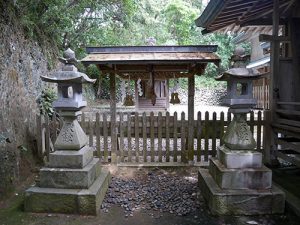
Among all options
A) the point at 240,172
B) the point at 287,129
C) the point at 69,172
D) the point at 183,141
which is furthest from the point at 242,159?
the point at 69,172

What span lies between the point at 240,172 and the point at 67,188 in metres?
2.95

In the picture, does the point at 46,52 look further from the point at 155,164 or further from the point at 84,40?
the point at 155,164

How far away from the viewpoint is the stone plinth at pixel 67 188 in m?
4.64

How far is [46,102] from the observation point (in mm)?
8414

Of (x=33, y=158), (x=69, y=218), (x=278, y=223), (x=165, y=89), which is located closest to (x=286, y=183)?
(x=278, y=223)

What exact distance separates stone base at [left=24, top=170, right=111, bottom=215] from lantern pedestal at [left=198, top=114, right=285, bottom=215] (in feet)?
6.54

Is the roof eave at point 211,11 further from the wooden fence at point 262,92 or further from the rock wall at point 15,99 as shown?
the wooden fence at point 262,92

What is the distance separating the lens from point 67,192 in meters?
4.67

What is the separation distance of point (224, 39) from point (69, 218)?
30.1 metres

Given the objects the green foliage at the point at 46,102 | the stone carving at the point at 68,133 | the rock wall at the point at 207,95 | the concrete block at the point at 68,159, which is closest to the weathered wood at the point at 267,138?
the concrete block at the point at 68,159

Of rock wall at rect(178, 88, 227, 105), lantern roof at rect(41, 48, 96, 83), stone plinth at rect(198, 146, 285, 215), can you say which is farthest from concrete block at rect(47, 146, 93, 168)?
rock wall at rect(178, 88, 227, 105)

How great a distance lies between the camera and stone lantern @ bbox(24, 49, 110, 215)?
465cm

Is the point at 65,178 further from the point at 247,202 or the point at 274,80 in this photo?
the point at 274,80

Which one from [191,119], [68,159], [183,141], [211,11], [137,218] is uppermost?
[211,11]
